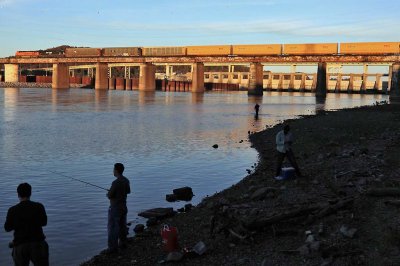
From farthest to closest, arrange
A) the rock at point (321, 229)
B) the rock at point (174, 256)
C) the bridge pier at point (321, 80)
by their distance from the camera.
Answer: the bridge pier at point (321, 80) < the rock at point (174, 256) < the rock at point (321, 229)

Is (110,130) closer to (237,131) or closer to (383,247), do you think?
(237,131)

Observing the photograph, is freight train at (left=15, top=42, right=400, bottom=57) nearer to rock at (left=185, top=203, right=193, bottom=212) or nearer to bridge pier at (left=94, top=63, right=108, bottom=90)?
bridge pier at (left=94, top=63, right=108, bottom=90)

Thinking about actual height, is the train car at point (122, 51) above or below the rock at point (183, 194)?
above

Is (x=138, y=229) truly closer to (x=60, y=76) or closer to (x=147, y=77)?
(x=147, y=77)

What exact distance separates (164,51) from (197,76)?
46.2 feet

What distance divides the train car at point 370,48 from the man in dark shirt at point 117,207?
403 ft

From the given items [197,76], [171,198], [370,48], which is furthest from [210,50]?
[171,198]

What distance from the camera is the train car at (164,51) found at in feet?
501

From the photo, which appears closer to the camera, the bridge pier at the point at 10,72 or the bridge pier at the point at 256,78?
the bridge pier at the point at 256,78

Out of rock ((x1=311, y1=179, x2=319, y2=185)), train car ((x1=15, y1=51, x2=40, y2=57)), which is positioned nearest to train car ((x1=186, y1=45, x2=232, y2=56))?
train car ((x1=15, y1=51, x2=40, y2=57))

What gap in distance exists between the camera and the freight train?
414 feet

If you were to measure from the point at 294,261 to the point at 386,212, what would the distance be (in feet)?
9.86

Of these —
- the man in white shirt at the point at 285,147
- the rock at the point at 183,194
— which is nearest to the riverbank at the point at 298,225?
Result: the man in white shirt at the point at 285,147

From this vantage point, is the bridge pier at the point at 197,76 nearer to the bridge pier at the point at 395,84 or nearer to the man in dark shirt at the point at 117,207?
the bridge pier at the point at 395,84
